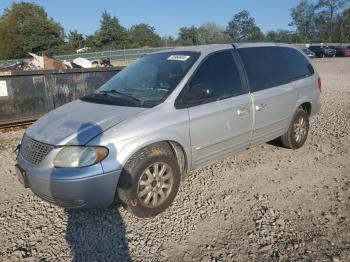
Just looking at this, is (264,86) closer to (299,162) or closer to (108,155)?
(299,162)

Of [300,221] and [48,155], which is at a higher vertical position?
[48,155]

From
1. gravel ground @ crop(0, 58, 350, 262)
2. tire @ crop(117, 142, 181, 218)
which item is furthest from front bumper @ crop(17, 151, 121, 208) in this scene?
gravel ground @ crop(0, 58, 350, 262)

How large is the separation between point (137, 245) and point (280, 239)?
1372mm

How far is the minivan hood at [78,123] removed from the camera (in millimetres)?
3631

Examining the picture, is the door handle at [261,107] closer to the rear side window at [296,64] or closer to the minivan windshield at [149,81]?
the rear side window at [296,64]

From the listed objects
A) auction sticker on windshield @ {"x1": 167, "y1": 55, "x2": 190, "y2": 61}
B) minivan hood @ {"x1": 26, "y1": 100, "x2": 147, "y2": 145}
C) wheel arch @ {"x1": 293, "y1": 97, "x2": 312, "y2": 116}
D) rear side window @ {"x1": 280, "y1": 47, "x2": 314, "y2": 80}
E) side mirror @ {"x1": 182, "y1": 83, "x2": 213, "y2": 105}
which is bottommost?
wheel arch @ {"x1": 293, "y1": 97, "x2": 312, "y2": 116}

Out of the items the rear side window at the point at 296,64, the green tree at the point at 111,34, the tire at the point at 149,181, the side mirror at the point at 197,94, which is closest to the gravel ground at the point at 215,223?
the tire at the point at 149,181

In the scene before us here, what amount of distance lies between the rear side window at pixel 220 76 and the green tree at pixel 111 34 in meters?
69.6

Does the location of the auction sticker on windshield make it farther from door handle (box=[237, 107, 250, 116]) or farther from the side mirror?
door handle (box=[237, 107, 250, 116])

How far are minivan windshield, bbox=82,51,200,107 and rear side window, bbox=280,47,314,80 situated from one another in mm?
1951

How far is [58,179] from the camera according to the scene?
3477 millimetres

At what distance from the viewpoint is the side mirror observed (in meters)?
4.24

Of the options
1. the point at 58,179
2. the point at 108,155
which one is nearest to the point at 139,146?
the point at 108,155

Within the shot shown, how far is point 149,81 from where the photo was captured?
461 centimetres
